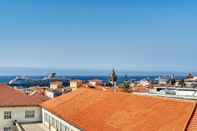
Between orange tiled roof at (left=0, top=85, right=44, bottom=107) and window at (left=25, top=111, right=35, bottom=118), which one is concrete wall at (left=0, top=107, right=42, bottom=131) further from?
orange tiled roof at (left=0, top=85, right=44, bottom=107)

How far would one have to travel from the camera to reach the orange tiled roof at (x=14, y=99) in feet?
171

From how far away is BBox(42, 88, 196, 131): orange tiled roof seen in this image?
25.8 meters

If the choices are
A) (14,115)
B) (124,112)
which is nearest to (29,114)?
(14,115)

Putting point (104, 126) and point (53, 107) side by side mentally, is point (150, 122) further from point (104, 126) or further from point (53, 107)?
point (53, 107)

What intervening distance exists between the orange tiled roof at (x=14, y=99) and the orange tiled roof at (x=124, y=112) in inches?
325

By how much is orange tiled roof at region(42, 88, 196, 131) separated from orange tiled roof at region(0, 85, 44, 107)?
8.25m

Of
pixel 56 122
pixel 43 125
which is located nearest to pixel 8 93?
pixel 43 125

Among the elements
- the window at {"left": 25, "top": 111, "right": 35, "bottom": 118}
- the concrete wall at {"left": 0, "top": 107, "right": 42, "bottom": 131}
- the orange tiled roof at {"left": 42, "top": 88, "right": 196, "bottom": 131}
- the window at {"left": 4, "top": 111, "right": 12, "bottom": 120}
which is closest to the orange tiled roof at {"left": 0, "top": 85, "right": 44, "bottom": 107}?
the concrete wall at {"left": 0, "top": 107, "right": 42, "bottom": 131}

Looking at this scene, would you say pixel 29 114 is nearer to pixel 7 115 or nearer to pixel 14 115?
pixel 14 115

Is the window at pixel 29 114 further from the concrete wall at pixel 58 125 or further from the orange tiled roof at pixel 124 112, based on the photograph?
the orange tiled roof at pixel 124 112

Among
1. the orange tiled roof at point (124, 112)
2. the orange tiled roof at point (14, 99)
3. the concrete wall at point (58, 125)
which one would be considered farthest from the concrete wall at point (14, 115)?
the orange tiled roof at point (124, 112)

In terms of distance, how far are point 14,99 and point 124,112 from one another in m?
26.7

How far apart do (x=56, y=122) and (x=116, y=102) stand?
11.7 meters

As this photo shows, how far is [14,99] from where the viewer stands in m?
53.3
